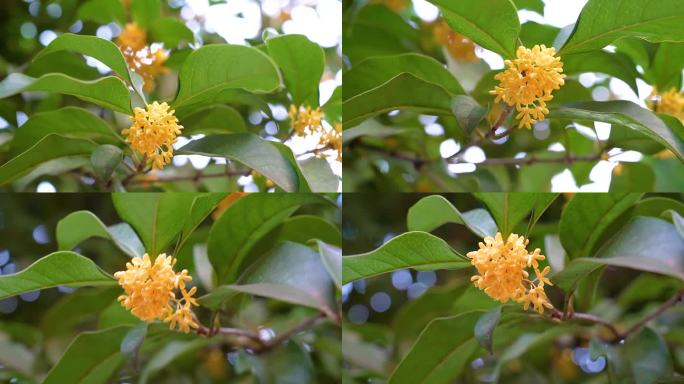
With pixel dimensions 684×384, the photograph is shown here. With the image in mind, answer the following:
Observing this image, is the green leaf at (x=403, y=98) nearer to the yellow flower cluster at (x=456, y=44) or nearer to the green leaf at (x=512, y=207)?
the green leaf at (x=512, y=207)

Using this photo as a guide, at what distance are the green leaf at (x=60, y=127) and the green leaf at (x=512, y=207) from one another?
56 centimetres

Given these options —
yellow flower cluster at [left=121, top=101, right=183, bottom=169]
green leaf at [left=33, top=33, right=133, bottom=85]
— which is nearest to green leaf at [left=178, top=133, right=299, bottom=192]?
yellow flower cluster at [left=121, top=101, right=183, bottom=169]

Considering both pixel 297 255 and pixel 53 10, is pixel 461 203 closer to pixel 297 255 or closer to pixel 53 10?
pixel 297 255

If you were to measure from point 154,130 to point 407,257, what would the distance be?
380 millimetres

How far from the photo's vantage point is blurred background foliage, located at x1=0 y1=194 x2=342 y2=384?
1155mm

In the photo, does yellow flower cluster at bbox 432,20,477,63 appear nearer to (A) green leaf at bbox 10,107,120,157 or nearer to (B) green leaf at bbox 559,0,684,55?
(B) green leaf at bbox 559,0,684,55

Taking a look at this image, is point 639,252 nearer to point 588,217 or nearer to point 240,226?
point 588,217

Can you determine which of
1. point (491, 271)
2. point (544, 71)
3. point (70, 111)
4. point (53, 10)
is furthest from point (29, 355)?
point (544, 71)

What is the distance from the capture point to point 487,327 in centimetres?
90

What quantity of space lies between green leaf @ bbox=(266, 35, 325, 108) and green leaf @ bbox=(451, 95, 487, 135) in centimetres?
24

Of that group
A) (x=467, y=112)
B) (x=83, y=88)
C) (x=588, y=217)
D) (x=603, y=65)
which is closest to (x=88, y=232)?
(x=83, y=88)

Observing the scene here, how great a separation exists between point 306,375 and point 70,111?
→ 1.80 feet

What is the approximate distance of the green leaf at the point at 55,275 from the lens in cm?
92

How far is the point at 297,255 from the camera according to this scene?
3.16ft
